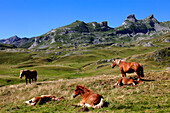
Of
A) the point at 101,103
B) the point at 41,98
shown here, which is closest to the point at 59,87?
the point at 41,98

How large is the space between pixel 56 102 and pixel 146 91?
31.7 ft

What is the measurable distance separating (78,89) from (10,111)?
6.87 m

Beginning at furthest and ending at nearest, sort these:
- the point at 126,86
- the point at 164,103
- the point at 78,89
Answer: the point at 126,86 → the point at 78,89 → the point at 164,103

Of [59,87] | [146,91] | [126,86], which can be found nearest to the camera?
[146,91]

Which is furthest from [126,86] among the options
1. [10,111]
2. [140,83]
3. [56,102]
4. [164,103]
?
[10,111]

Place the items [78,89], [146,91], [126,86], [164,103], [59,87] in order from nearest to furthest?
[164,103], [78,89], [146,91], [126,86], [59,87]

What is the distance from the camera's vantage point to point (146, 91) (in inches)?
537

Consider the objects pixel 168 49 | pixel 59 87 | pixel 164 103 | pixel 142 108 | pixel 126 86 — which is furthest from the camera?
pixel 168 49

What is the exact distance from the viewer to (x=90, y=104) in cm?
1088

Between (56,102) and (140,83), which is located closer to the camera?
(56,102)

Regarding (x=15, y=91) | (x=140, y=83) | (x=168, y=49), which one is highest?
(x=168, y=49)

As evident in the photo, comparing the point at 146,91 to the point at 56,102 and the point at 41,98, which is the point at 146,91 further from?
the point at 41,98

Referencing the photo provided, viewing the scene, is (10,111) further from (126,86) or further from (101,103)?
(126,86)

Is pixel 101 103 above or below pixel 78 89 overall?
below
